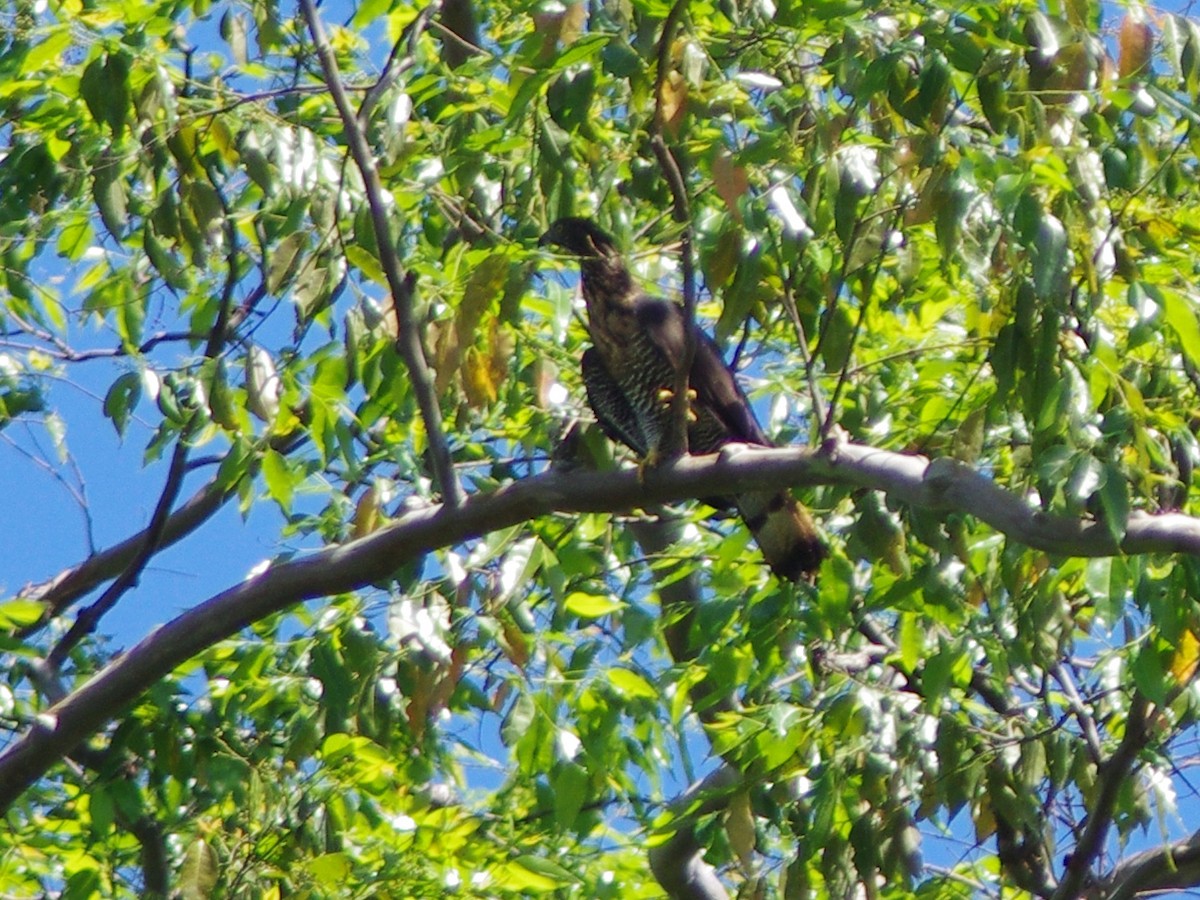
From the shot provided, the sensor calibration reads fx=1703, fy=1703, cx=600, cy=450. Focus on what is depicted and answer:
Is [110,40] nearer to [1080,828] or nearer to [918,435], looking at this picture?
[918,435]

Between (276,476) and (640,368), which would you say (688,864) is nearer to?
(640,368)

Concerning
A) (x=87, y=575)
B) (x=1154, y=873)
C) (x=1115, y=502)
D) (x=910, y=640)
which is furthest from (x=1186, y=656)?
(x=87, y=575)

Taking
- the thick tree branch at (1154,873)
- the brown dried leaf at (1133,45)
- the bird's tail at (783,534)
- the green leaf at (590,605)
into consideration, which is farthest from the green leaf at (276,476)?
the thick tree branch at (1154,873)

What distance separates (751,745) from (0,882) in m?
1.77

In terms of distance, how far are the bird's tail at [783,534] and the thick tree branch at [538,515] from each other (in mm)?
583

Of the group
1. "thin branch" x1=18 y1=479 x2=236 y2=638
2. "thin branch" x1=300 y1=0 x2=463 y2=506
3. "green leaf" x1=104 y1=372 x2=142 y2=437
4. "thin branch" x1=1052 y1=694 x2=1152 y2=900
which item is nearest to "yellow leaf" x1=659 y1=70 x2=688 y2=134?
"thin branch" x1=300 y1=0 x2=463 y2=506

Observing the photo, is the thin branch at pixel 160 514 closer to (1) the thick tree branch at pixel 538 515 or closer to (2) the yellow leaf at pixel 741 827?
(1) the thick tree branch at pixel 538 515

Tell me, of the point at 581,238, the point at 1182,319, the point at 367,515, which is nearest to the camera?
the point at 1182,319

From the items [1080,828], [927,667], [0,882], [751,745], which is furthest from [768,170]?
[0,882]

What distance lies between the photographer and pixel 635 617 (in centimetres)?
312

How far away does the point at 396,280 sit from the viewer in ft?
9.05

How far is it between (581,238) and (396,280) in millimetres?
1055

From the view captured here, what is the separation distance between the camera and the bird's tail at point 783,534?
11.1 feet

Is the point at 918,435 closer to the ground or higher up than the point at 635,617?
higher up
